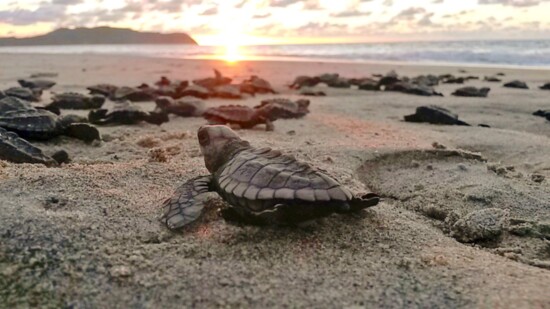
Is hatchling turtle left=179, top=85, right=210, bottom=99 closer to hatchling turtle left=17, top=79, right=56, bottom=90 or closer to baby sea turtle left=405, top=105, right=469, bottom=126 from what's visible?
hatchling turtle left=17, top=79, right=56, bottom=90

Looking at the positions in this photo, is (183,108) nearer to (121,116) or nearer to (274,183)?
(121,116)

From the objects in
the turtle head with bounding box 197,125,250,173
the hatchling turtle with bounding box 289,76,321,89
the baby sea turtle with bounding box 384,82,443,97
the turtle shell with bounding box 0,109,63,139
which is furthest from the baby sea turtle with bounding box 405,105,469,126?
the hatchling turtle with bounding box 289,76,321,89

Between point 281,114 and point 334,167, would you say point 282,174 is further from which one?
point 281,114

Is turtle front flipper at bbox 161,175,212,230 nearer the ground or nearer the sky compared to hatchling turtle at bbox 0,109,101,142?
nearer the ground

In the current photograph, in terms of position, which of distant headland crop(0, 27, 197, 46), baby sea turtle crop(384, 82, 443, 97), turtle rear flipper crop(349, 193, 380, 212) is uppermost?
distant headland crop(0, 27, 197, 46)

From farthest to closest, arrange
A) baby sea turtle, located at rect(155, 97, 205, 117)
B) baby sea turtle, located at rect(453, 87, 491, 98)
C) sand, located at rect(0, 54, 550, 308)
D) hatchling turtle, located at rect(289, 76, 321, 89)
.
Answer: hatchling turtle, located at rect(289, 76, 321, 89)
baby sea turtle, located at rect(453, 87, 491, 98)
baby sea turtle, located at rect(155, 97, 205, 117)
sand, located at rect(0, 54, 550, 308)

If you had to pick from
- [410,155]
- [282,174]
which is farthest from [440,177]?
[282,174]
